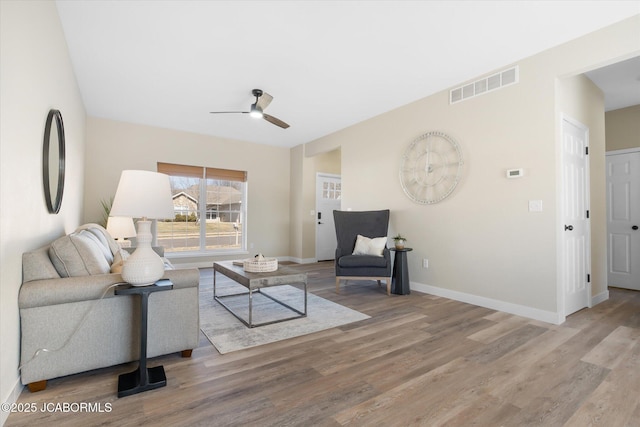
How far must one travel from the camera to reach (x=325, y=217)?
7.01 metres

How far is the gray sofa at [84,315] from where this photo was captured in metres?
1.69

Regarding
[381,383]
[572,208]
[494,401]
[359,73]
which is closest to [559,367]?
[494,401]

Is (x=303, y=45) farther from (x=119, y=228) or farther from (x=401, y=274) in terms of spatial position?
(x=119, y=228)

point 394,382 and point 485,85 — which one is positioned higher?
point 485,85

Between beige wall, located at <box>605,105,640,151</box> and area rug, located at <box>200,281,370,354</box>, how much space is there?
454cm

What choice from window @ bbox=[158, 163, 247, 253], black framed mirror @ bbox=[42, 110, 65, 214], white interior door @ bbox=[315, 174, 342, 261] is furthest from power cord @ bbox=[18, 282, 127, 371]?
white interior door @ bbox=[315, 174, 342, 261]

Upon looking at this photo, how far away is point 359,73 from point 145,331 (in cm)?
323

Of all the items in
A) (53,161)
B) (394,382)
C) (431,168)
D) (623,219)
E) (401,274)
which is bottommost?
(394,382)

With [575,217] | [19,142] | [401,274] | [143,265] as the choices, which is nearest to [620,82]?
[575,217]

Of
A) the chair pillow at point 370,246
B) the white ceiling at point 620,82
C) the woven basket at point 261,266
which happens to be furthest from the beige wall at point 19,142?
the white ceiling at point 620,82

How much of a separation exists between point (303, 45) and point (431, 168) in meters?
2.21

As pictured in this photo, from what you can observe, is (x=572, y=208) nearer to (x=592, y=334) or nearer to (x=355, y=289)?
(x=592, y=334)

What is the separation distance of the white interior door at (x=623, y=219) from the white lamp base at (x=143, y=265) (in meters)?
5.79

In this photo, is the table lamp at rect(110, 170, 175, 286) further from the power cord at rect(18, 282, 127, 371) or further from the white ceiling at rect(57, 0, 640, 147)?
the white ceiling at rect(57, 0, 640, 147)
